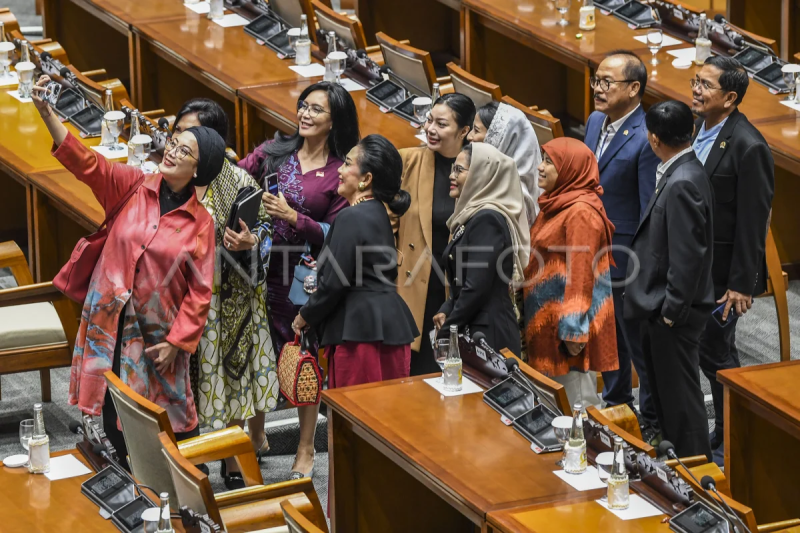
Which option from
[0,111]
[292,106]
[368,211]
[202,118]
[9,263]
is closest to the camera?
[368,211]

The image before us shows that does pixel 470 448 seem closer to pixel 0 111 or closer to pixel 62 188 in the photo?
pixel 62 188

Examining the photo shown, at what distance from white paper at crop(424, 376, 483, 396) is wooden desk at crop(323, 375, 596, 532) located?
2 centimetres

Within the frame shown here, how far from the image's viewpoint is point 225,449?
186 inches

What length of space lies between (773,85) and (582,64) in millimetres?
879

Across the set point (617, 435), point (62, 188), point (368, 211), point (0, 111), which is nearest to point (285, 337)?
point (368, 211)

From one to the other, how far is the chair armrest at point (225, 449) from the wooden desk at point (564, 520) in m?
1.04

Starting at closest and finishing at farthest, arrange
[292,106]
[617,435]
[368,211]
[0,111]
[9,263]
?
[617,435]
[368,211]
[9,263]
[292,106]
[0,111]

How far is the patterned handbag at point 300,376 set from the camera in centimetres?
505

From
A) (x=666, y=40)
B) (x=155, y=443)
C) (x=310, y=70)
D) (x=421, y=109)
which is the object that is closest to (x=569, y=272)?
(x=155, y=443)

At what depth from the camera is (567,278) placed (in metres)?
5.08

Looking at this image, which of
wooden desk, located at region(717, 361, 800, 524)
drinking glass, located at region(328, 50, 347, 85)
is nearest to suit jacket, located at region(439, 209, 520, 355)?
wooden desk, located at region(717, 361, 800, 524)

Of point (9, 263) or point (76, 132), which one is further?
point (76, 132)

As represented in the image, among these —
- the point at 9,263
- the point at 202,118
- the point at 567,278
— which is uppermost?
the point at 202,118

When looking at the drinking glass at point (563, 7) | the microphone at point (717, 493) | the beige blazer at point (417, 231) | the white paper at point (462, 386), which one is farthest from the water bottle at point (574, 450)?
the drinking glass at point (563, 7)
